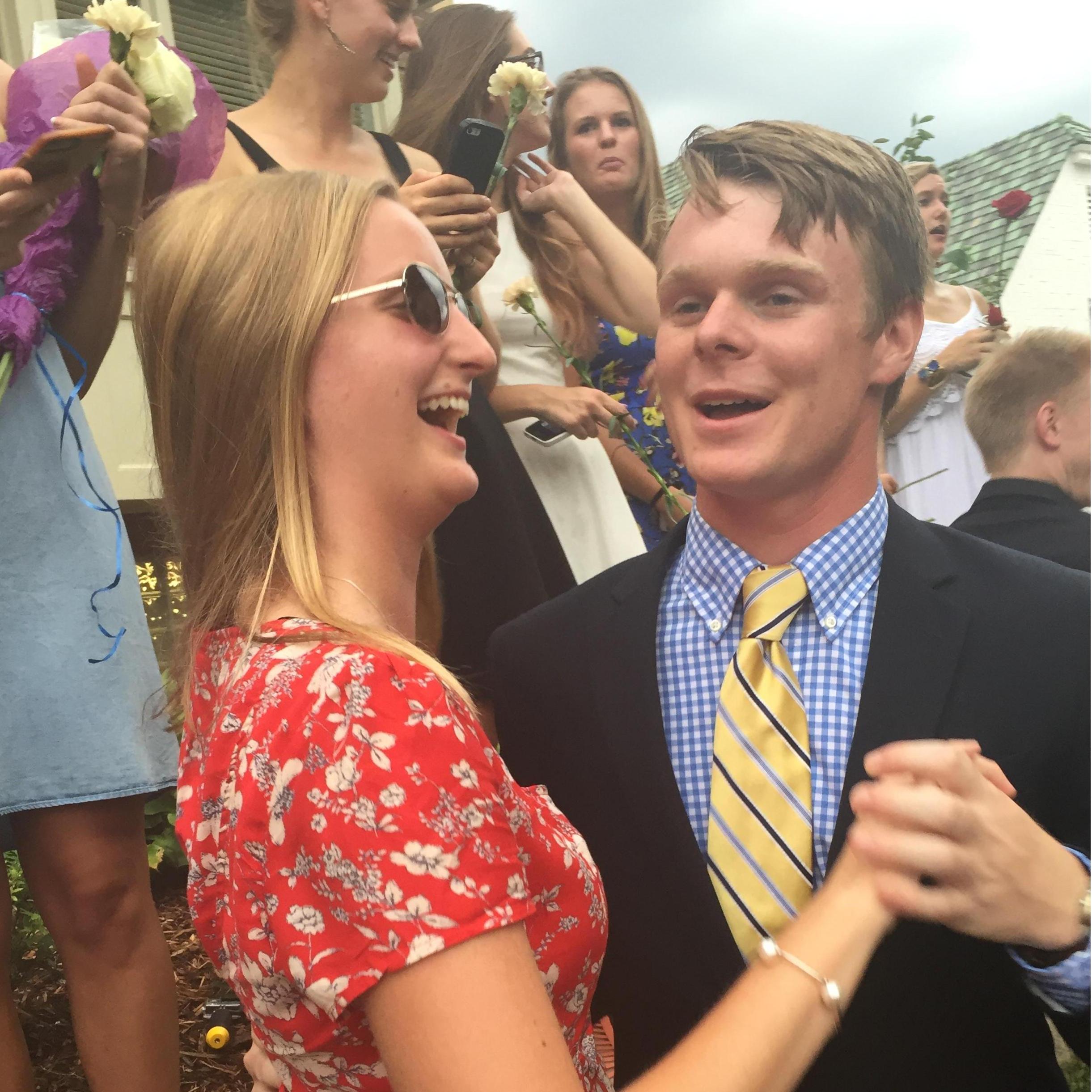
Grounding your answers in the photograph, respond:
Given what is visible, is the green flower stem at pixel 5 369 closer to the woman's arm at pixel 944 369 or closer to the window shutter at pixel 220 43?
the window shutter at pixel 220 43

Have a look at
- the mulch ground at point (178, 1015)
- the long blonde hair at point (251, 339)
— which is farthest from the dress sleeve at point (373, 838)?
the mulch ground at point (178, 1015)

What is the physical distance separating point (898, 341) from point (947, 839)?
536 millimetres

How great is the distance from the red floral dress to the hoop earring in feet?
3.02

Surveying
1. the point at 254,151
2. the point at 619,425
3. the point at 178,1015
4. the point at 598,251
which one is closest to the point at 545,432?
the point at 619,425

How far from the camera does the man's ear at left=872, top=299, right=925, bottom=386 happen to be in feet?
3.83

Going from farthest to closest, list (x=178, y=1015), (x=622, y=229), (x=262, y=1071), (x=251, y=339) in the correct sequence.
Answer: (x=178, y=1015)
(x=622, y=229)
(x=262, y=1071)
(x=251, y=339)

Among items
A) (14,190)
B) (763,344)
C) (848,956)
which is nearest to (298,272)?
(763,344)

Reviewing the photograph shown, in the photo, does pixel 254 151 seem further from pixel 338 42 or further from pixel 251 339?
pixel 251 339

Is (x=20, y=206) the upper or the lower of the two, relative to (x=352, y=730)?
upper

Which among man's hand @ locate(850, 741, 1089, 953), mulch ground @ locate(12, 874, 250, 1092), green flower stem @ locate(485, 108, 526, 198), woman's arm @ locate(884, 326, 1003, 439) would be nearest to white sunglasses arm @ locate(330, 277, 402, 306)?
green flower stem @ locate(485, 108, 526, 198)

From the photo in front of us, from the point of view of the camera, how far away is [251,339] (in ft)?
3.50

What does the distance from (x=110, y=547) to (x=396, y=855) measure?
1017mm

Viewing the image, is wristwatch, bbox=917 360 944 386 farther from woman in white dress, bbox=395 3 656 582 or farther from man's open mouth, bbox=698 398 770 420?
woman in white dress, bbox=395 3 656 582

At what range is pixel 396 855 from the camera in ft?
2.78
